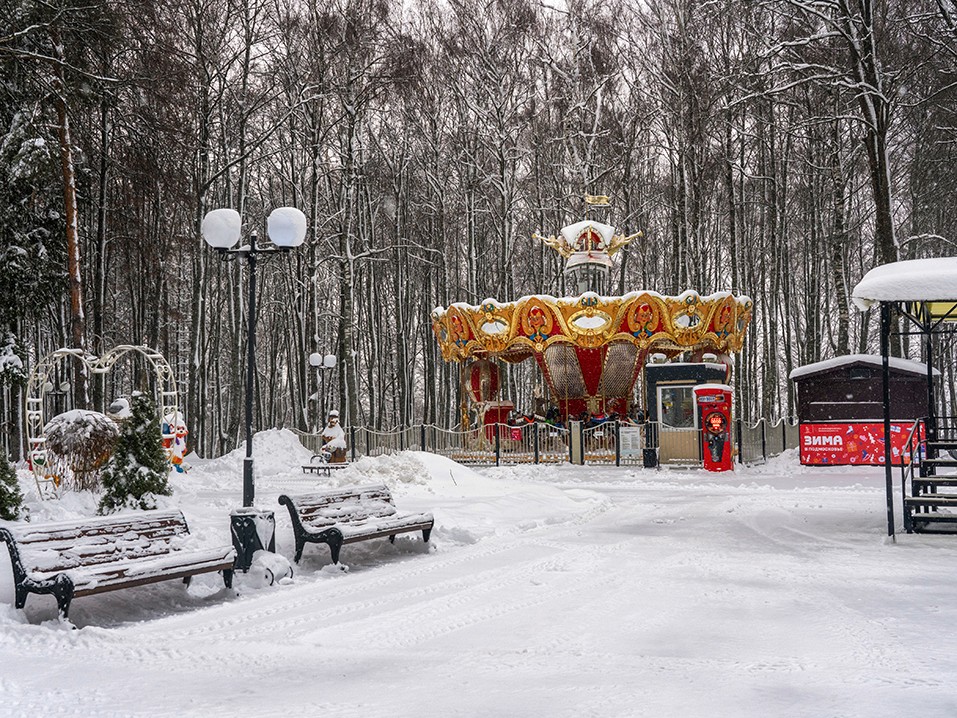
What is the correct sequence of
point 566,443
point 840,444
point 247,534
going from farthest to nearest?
point 566,443 < point 840,444 < point 247,534

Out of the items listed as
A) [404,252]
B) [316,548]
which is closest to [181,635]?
[316,548]

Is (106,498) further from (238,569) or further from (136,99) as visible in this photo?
(136,99)

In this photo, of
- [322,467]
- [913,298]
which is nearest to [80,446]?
[322,467]

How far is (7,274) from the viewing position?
21.8 metres

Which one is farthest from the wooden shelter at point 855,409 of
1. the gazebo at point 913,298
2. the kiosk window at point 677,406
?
the gazebo at point 913,298

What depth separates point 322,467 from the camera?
2178cm

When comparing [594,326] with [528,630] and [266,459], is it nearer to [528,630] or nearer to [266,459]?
[266,459]

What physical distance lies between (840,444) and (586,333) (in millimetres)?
8078

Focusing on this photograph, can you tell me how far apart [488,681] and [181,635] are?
9.05ft

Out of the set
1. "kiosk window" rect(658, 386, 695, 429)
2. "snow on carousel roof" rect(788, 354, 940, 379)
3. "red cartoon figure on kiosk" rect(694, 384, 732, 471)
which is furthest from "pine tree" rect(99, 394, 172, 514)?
"snow on carousel roof" rect(788, 354, 940, 379)

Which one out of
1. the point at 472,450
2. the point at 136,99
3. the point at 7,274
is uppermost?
the point at 136,99

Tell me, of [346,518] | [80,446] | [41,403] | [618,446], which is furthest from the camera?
[618,446]

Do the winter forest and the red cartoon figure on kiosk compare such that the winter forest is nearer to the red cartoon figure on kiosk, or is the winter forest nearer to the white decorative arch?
the white decorative arch

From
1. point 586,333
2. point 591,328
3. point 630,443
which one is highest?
point 591,328
